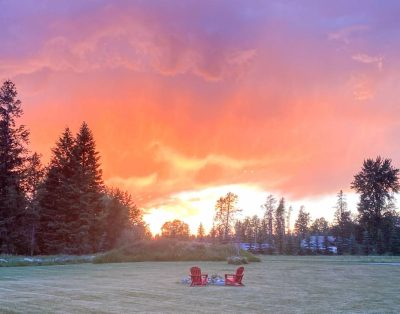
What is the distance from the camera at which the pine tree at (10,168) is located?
160 ft

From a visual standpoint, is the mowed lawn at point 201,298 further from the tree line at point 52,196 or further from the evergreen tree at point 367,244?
the evergreen tree at point 367,244

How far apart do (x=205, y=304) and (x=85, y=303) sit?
4.00 meters

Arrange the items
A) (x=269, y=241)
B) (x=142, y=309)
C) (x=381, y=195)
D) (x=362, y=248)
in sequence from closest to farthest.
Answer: (x=142, y=309), (x=362, y=248), (x=381, y=195), (x=269, y=241)

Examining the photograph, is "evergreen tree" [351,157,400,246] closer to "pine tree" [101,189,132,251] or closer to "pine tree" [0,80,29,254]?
"pine tree" [101,189,132,251]

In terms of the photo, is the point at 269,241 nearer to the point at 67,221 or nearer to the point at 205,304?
the point at 67,221

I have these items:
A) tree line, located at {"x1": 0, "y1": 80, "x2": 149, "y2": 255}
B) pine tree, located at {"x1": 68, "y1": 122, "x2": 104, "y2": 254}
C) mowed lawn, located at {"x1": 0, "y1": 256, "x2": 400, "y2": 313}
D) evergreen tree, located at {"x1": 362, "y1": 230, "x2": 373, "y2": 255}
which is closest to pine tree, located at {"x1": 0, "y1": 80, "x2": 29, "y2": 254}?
tree line, located at {"x1": 0, "y1": 80, "x2": 149, "y2": 255}

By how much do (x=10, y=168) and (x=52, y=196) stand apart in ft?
27.0

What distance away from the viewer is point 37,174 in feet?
189

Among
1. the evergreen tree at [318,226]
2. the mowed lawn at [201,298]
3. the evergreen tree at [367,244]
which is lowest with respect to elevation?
the mowed lawn at [201,298]

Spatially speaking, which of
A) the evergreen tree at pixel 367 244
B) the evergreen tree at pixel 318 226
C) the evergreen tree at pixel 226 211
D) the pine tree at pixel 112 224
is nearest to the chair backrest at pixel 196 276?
the pine tree at pixel 112 224

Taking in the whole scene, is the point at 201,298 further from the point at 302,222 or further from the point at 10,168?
the point at 302,222

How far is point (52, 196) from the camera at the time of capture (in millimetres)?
56812

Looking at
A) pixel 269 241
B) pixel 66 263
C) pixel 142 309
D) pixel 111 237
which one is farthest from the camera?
pixel 269 241

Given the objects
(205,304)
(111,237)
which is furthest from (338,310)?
(111,237)
